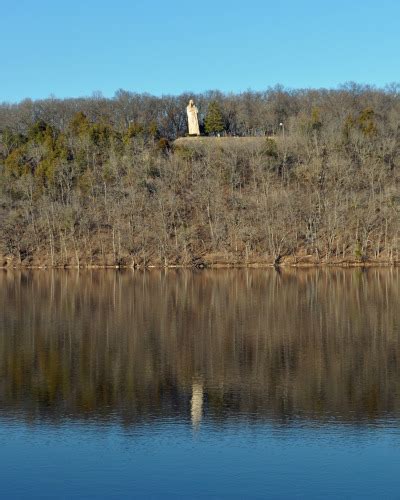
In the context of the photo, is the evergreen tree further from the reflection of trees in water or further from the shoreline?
the reflection of trees in water

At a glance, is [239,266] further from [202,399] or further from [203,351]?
[202,399]

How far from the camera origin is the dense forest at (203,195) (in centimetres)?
7425

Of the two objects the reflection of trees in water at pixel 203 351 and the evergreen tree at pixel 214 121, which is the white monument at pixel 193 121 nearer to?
the evergreen tree at pixel 214 121

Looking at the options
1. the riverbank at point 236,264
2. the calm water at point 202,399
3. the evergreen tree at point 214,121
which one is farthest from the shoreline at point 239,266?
the evergreen tree at point 214,121

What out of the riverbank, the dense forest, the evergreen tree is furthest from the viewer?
the evergreen tree

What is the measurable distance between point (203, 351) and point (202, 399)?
7.62 metres

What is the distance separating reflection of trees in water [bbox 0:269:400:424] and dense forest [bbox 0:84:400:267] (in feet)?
72.7

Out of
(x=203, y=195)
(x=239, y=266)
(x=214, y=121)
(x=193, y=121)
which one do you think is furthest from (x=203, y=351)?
(x=193, y=121)

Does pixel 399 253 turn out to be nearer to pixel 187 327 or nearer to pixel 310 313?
pixel 310 313

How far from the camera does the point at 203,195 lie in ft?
263

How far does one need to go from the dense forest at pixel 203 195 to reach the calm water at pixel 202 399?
31.1m

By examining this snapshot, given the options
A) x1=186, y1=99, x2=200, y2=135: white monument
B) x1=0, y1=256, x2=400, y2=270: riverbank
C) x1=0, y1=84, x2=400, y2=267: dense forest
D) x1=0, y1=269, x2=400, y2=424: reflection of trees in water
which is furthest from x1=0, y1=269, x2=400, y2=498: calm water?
x1=186, y1=99, x2=200, y2=135: white monument

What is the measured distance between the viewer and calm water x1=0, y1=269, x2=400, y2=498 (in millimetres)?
15320

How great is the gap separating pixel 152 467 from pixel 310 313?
23.0 metres
